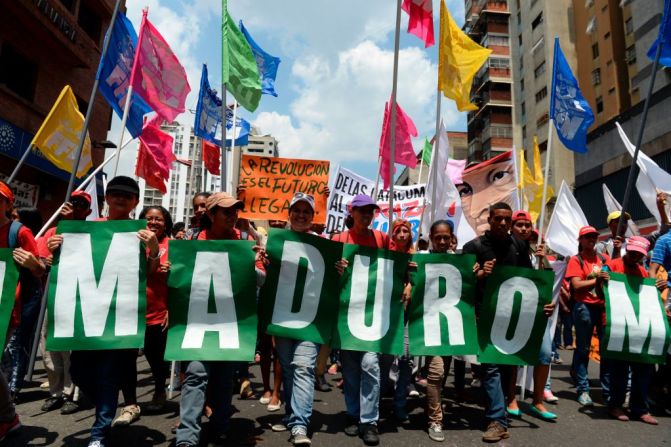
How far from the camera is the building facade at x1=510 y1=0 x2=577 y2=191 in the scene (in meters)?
36.4

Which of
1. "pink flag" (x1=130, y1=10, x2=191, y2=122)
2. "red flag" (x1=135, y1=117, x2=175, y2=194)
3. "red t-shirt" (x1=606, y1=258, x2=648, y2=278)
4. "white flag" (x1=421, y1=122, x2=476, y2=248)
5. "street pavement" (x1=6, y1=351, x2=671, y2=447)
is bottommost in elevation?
"street pavement" (x1=6, y1=351, x2=671, y2=447)

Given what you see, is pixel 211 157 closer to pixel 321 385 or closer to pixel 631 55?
pixel 321 385

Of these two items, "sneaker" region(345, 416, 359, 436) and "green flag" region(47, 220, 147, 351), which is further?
"sneaker" region(345, 416, 359, 436)

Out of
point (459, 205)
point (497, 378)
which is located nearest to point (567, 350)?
point (459, 205)

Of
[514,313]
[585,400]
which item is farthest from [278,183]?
[585,400]

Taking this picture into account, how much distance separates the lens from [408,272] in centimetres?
414

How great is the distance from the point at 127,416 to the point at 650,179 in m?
7.47

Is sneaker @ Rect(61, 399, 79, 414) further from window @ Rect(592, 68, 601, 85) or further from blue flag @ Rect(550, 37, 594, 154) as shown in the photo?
window @ Rect(592, 68, 601, 85)

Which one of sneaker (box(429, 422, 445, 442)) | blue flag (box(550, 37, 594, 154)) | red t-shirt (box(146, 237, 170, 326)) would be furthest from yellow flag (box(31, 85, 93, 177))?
blue flag (box(550, 37, 594, 154))

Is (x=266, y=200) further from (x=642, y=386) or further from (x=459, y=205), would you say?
(x=642, y=386)

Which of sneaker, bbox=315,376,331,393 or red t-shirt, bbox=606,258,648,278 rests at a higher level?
red t-shirt, bbox=606,258,648,278

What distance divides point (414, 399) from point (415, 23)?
194 inches

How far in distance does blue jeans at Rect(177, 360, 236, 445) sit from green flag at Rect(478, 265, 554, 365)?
7.38ft

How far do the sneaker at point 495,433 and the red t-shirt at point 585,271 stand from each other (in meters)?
2.03
